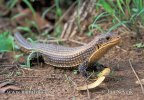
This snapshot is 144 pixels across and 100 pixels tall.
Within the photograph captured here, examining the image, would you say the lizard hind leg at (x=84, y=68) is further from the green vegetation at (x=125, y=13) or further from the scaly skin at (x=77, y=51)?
the green vegetation at (x=125, y=13)

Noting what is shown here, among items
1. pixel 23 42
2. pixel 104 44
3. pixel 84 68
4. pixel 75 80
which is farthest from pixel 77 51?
pixel 23 42

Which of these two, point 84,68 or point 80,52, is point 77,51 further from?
point 84,68

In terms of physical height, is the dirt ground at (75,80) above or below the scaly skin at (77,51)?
below

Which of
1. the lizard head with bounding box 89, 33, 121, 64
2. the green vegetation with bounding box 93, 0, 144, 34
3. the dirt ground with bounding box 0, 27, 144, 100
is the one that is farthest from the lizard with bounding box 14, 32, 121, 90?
the green vegetation with bounding box 93, 0, 144, 34

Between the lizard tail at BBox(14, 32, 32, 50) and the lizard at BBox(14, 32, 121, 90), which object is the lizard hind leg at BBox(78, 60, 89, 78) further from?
the lizard tail at BBox(14, 32, 32, 50)

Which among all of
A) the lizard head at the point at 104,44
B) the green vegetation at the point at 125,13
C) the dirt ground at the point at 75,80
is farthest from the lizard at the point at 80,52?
the green vegetation at the point at 125,13

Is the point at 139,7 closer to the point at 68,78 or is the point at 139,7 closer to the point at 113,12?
the point at 113,12
